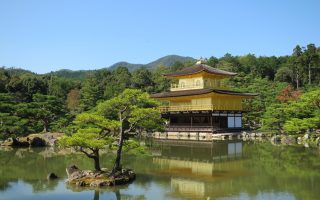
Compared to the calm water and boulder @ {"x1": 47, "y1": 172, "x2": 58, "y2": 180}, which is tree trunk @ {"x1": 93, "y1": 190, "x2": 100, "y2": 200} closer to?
the calm water

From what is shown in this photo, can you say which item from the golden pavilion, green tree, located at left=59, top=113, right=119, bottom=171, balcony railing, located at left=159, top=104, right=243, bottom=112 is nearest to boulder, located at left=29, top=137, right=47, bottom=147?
the golden pavilion

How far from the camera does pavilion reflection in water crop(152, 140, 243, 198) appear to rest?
13.1 m

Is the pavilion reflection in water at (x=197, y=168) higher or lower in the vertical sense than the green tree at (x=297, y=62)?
lower

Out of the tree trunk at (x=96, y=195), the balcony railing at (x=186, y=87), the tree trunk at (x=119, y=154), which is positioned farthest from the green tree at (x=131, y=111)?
the balcony railing at (x=186, y=87)

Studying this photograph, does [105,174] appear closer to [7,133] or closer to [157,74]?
[7,133]

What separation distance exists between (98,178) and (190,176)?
396 centimetres

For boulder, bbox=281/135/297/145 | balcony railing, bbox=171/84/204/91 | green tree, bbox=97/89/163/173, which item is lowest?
boulder, bbox=281/135/297/145

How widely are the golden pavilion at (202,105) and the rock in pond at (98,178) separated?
22.2m

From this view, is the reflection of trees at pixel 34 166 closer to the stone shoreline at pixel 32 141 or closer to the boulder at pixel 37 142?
the boulder at pixel 37 142

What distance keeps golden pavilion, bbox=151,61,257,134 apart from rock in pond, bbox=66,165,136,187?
2221 centimetres

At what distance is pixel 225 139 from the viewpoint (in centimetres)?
3469

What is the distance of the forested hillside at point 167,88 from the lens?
3170cm

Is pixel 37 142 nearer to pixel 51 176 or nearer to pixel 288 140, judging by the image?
pixel 51 176

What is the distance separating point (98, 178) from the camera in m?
14.0
